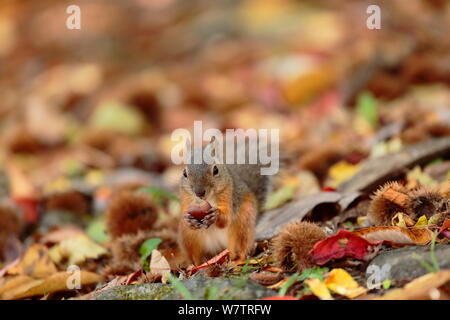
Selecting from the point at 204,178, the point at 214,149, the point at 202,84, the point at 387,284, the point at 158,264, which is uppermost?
the point at 202,84

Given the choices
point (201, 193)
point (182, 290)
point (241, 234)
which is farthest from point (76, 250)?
point (182, 290)

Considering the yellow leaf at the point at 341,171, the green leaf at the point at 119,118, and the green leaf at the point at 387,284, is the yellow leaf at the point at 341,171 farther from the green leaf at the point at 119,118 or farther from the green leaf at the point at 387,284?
the green leaf at the point at 119,118

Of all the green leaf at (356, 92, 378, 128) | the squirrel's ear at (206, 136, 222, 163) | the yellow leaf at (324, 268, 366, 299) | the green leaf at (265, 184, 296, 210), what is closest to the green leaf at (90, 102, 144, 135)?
the green leaf at (356, 92, 378, 128)

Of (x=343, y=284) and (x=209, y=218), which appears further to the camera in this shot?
(x=209, y=218)

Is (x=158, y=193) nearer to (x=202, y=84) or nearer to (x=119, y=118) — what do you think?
(x=119, y=118)

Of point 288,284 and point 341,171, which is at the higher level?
point 341,171

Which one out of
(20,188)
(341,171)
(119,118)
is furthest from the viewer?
(119,118)

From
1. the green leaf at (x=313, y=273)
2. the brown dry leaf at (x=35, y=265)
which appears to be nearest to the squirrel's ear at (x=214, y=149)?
the green leaf at (x=313, y=273)
